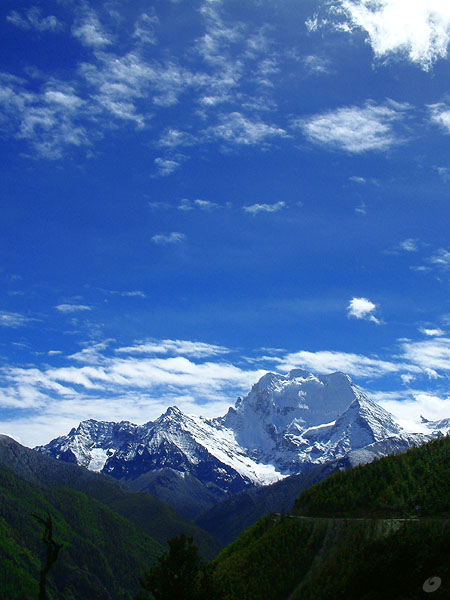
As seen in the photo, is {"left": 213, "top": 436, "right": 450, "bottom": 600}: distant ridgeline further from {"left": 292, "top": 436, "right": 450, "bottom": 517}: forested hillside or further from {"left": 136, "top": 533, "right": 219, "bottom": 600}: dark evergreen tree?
{"left": 136, "top": 533, "right": 219, "bottom": 600}: dark evergreen tree

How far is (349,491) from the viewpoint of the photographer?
176m

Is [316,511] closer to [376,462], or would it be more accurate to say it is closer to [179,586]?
[376,462]

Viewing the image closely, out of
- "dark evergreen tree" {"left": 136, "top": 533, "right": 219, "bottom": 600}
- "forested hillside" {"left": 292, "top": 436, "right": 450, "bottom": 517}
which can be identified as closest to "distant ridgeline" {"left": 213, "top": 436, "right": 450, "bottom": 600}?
"forested hillside" {"left": 292, "top": 436, "right": 450, "bottom": 517}

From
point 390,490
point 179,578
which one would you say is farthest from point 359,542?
point 179,578

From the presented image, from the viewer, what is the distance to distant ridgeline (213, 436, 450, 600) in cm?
9919

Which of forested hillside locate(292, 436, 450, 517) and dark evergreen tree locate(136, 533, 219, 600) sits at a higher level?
forested hillside locate(292, 436, 450, 517)

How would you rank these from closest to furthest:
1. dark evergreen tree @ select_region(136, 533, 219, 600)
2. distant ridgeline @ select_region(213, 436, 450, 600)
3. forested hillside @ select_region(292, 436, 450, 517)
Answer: dark evergreen tree @ select_region(136, 533, 219, 600)
distant ridgeline @ select_region(213, 436, 450, 600)
forested hillside @ select_region(292, 436, 450, 517)

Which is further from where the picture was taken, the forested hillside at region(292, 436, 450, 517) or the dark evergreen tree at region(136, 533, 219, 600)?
the forested hillside at region(292, 436, 450, 517)

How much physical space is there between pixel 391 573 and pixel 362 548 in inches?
1444

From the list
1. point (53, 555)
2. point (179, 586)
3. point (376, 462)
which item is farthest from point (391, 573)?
point (376, 462)

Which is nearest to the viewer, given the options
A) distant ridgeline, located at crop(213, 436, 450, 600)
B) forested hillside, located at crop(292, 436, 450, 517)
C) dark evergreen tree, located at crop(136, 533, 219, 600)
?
dark evergreen tree, located at crop(136, 533, 219, 600)

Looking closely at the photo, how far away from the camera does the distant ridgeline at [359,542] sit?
9919 centimetres

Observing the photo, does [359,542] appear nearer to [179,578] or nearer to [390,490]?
[390,490]

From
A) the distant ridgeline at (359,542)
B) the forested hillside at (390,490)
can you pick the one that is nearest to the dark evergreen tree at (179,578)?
the distant ridgeline at (359,542)
